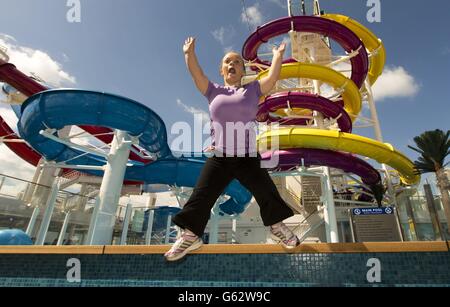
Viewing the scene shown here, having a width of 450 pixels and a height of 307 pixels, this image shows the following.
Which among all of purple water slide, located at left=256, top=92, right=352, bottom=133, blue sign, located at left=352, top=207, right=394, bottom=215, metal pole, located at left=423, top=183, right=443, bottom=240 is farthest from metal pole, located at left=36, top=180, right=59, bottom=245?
metal pole, located at left=423, top=183, right=443, bottom=240

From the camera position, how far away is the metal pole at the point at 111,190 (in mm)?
6408

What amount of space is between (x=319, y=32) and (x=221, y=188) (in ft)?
35.2

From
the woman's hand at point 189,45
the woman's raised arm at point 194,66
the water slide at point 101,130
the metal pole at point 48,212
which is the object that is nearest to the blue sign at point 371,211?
the water slide at point 101,130

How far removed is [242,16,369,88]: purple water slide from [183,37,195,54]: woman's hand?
10.0 m

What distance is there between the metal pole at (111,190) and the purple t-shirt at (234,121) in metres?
5.28

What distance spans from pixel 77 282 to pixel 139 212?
10.7 m

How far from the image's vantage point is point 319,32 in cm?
1081

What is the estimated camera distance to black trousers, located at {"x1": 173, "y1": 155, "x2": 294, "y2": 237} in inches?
87.9

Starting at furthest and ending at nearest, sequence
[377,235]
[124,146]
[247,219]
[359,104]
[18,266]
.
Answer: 1. [247,219]
2. [359,104]
3. [377,235]
4. [124,146]
5. [18,266]

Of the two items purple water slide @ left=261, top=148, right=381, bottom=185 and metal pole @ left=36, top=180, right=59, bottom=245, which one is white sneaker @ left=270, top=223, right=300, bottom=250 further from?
metal pole @ left=36, top=180, right=59, bottom=245

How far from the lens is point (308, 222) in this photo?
1623cm

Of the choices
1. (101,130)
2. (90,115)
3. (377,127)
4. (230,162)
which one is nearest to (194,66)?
(230,162)
